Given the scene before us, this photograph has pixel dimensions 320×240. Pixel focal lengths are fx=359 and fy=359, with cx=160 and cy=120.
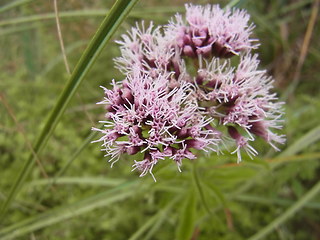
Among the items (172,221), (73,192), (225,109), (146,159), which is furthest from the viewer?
(73,192)

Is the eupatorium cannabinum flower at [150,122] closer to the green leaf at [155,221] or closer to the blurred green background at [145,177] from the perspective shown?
the blurred green background at [145,177]

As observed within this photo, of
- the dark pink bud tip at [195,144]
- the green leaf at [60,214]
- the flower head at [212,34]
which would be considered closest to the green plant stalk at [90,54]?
the flower head at [212,34]

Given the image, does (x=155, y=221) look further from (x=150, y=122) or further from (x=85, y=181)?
(x=150, y=122)

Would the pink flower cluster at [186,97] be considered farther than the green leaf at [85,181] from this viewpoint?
No

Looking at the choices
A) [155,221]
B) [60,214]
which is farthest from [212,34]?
[60,214]

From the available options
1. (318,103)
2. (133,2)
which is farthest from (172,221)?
(133,2)

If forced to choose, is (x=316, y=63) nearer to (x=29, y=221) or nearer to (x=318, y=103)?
(x=318, y=103)
